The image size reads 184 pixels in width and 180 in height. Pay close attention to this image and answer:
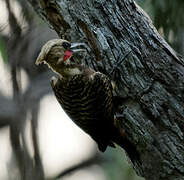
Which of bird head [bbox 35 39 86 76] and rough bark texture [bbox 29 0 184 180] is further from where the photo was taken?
rough bark texture [bbox 29 0 184 180]

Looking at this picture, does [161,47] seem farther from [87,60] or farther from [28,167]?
[28,167]

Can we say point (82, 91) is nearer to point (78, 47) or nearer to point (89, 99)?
point (89, 99)

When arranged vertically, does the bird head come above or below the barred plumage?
above

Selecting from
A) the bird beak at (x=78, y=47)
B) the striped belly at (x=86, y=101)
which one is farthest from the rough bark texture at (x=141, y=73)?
the striped belly at (x=86, y=101)

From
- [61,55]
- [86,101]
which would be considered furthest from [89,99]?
[61,55]

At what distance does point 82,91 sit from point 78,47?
31 cm

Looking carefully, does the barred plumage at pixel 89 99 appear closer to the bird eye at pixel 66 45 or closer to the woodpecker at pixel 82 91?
the woodpecker at pixel 82 91

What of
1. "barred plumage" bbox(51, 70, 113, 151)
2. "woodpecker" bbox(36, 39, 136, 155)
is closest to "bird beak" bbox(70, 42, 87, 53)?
"woodpecker" bbox(36, 39, 136, 155)

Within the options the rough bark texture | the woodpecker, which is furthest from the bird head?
Answer: the rough bark texture

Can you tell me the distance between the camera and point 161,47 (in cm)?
398

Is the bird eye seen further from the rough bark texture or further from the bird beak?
the rough bark texture

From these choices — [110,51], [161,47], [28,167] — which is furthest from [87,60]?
[28,167]

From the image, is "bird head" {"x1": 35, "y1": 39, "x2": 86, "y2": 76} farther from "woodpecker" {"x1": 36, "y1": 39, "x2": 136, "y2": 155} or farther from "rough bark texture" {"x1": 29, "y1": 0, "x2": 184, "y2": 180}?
"rough bark texture" {"x1": 29, "y1": 0, "x2": 184, "y2": 180}

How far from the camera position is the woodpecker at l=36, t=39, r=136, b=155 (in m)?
3.87
